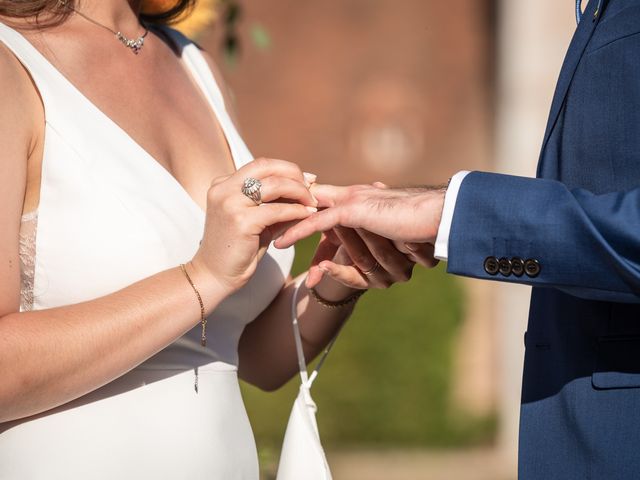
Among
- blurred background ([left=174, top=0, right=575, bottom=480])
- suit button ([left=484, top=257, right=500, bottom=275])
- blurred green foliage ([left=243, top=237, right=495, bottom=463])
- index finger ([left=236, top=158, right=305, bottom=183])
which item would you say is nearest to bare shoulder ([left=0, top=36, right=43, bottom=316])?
index finger ([left=236, top=158, right=305, bottom=183])

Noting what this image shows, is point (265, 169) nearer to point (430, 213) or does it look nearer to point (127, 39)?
point (430, 213)

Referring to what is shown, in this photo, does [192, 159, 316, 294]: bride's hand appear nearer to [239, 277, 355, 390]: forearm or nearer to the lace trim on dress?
the lace trim on dress

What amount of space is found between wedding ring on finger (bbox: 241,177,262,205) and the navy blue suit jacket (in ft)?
1.48

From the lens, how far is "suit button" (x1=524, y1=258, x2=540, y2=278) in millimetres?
2070

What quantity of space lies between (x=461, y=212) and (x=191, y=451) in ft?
2.93

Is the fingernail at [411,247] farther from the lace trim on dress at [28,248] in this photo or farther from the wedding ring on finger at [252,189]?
the lace trim on dress at [28,248]

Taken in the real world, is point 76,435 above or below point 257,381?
above

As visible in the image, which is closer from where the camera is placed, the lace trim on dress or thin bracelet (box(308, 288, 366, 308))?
the lace trim on dress

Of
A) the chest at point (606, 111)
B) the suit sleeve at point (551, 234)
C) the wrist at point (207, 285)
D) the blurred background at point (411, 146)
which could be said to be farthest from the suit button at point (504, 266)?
the blurred background at point (411, 146)

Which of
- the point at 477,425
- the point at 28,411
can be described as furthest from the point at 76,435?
the point at 477,425

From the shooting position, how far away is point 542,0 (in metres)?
8.92

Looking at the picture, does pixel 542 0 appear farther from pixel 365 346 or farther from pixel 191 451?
pixel 191 451

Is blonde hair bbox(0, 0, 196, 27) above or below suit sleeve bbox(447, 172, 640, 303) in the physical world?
above

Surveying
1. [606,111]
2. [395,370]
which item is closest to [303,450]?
[606,111]
